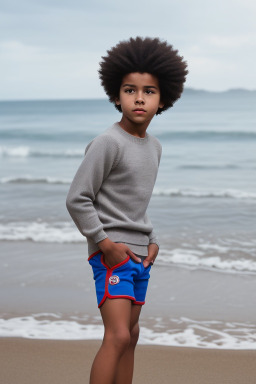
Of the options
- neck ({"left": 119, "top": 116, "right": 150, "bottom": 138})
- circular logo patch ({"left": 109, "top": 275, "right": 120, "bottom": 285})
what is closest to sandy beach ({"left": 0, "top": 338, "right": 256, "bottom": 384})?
circular logo patch ({"left": 109, "top": 275, "right": 120, "bottom": 285})

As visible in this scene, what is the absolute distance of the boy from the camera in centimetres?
252

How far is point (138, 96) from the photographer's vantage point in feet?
8.63

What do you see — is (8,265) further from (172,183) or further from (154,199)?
(172,183)

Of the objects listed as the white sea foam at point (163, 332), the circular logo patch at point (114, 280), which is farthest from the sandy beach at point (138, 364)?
the circular logo patch at point (114, 280)

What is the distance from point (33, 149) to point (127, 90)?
2126 centimetres

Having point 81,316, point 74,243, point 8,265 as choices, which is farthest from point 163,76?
point 74,243

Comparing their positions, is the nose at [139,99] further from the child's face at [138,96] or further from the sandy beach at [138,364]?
the sandy beach at [138,364]

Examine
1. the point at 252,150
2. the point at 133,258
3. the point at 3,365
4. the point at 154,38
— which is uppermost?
the point at 252,150

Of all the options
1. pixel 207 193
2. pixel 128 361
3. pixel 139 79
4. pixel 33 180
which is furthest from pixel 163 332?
pixel 33 180

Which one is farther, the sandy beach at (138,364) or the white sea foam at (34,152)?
the white sea foam at (34,152)

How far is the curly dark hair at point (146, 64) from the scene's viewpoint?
2660 millimetres

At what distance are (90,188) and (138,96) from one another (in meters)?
0.44

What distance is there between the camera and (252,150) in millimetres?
20531

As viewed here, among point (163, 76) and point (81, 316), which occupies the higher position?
point (163, 76)
